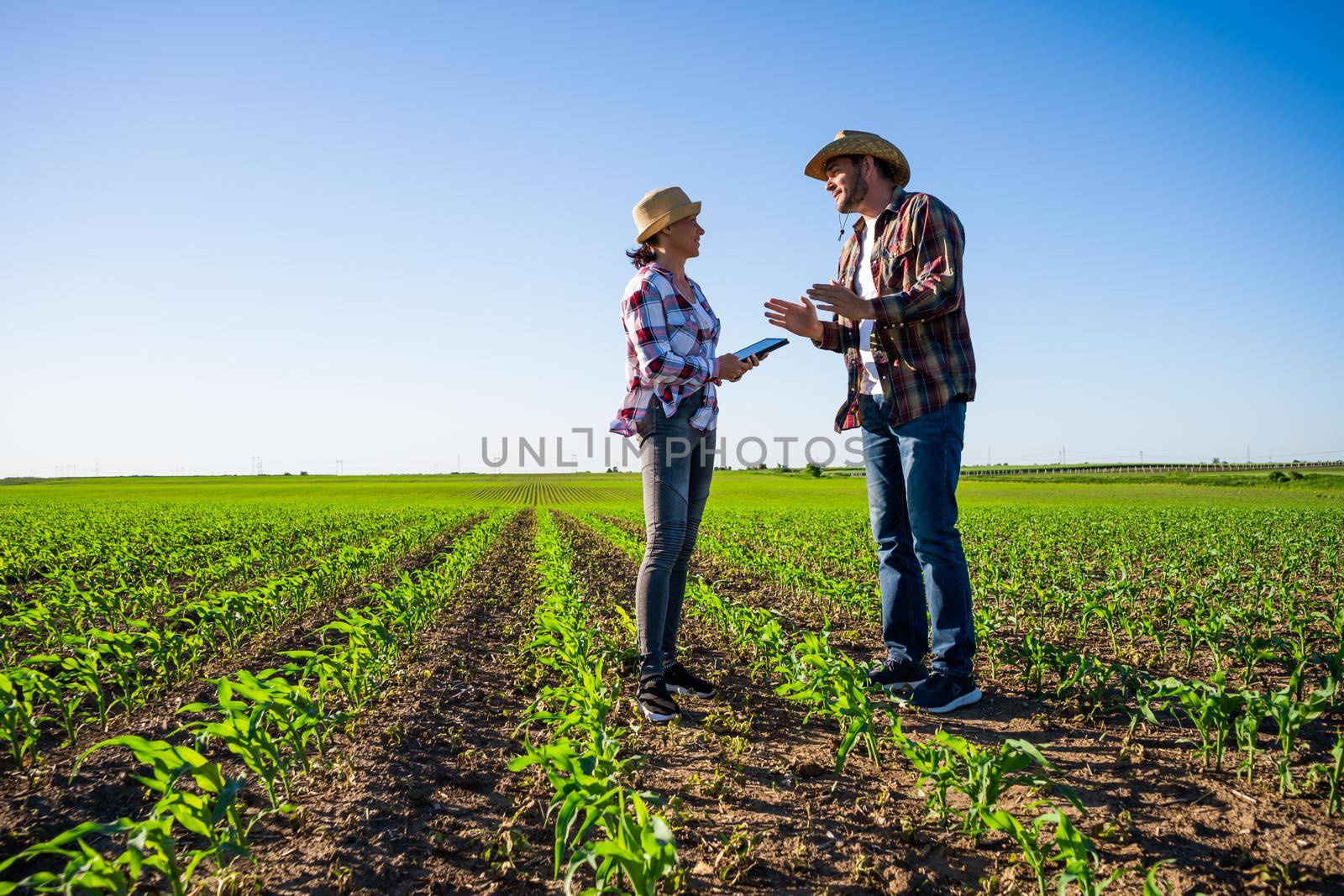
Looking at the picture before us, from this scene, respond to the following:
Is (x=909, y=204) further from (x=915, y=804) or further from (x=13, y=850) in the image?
(x=13, y=850)

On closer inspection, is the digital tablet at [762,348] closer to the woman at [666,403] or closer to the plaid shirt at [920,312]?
the woman at [666,403]

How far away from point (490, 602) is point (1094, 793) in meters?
5.86

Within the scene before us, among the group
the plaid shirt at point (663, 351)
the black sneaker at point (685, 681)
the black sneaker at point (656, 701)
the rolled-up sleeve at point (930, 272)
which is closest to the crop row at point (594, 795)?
Result: the black sneaker at point (656, 701)

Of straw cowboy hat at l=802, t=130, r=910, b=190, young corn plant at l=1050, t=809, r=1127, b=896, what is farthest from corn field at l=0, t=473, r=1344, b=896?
straw cowboy hat at l=802, t=130, r=910, b=190

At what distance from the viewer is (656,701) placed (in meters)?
3.35

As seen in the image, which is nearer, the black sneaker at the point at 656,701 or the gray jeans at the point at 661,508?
the black sneaker at the point at 656,701

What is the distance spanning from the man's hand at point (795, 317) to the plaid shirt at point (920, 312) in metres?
0.35

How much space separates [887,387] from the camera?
3609mm

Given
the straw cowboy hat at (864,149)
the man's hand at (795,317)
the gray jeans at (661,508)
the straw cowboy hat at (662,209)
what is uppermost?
the straw cowboy hat at (864,149)

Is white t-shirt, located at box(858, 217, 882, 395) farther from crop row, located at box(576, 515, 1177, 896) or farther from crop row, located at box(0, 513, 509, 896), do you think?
crop row, located at box(0, 513, 509, 896)

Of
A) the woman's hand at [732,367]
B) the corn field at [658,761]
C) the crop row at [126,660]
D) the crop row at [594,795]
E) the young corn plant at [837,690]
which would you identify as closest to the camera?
the crop row at [594,795]

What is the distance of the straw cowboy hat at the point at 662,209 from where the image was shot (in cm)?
354

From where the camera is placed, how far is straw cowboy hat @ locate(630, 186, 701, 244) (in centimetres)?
354

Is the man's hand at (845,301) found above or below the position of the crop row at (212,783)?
above
